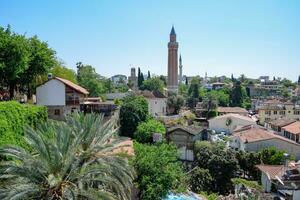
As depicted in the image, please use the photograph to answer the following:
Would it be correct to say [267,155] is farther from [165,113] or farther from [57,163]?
[165,113]

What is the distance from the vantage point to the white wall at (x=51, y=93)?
31.6m

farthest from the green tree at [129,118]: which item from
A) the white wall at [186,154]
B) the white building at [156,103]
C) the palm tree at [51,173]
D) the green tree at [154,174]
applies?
the palm tree at [51,173]

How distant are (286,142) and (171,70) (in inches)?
2274

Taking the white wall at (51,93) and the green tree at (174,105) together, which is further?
the green tree at (174,105)

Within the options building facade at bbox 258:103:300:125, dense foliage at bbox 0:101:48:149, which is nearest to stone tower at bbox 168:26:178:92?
building facade at bbox 258:103:300:125

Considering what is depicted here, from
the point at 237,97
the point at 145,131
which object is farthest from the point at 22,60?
the point at 237,97

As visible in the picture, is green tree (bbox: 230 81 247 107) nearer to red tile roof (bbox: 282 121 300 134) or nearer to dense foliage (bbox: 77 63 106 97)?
dense foliage (bbox: 77 63 106 97)

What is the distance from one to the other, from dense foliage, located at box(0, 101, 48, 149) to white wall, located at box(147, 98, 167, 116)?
38.4m

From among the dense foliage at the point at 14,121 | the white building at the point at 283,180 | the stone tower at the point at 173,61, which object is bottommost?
the white building at the point at 283,180

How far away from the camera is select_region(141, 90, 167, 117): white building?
60.9m

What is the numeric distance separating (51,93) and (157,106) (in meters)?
33.1

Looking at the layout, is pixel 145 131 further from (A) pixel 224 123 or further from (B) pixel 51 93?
(A) pixel 224 123

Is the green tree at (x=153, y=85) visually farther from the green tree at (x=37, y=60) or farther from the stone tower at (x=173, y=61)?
the green tree at (x=37, y=60)

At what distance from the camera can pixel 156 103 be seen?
206 feet
